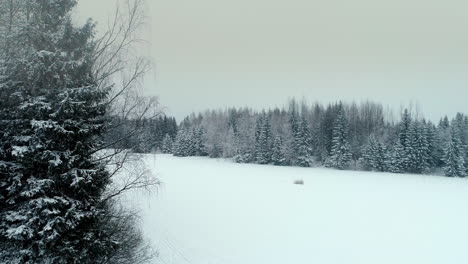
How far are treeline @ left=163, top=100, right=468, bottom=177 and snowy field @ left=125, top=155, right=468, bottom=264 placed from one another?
3107cm

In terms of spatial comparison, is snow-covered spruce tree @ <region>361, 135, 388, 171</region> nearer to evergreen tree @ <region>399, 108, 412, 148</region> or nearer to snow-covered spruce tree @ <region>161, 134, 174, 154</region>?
evergreen tree @ <region>399, 108, 412, 148</region>

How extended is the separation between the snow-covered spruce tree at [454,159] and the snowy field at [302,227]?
2897 centimetres

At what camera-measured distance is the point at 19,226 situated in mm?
5109

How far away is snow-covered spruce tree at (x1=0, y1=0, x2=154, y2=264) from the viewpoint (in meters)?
5.21

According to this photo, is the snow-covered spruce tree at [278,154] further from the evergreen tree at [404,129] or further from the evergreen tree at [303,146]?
the evergreen tree at [404,129]

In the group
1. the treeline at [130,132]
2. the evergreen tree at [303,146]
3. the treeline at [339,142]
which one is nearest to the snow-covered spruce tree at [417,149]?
the treeline at [339,142]

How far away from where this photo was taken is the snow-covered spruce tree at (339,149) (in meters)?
58.0

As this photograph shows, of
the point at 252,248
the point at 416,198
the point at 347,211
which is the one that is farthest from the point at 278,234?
the point at 416,198

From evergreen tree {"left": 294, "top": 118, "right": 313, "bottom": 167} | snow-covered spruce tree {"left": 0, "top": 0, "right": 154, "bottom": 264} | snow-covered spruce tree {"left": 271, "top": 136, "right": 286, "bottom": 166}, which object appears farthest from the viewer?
snow-covered spruce tree {"left": 271, "top": 136, "right": 286, "bottom": 166}

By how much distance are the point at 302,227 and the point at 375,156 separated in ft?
147

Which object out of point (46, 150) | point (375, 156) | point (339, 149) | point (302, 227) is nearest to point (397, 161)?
point (375, 156)

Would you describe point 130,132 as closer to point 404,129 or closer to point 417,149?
point 417,149

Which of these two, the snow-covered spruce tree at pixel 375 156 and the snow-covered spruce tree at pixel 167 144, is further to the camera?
the snow-covered spruce tree at pixel 167 144

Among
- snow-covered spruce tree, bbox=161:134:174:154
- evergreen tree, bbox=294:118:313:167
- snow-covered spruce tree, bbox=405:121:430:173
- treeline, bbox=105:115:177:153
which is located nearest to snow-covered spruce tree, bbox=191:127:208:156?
snow-covered spruce tree, bbox=161:134:174:154
